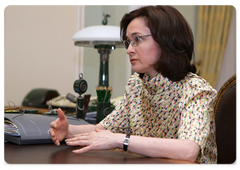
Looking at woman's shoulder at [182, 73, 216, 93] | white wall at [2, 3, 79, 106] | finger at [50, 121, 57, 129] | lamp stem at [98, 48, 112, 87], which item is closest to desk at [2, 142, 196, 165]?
finger at [50, 121, 57, 129]

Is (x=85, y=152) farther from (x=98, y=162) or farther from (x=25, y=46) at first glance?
(x=25, y=46)

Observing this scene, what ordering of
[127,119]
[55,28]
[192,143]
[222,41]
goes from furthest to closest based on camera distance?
1. [222,41]
2. [55,28]
3. [127,119]
4. [192,143]

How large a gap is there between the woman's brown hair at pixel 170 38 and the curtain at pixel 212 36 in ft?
10.8

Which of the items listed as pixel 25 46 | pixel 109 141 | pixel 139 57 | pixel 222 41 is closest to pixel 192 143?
pixel 109 141

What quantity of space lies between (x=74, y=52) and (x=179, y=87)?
308 centimetres

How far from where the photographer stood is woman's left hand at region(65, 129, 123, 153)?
1.15 m

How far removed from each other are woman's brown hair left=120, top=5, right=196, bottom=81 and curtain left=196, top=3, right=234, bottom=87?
3301mm

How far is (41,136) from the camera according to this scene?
1.30 m

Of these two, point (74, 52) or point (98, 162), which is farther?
point (74, 52)

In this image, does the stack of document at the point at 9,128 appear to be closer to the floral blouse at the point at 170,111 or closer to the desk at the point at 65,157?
the desk at the point at 65,157

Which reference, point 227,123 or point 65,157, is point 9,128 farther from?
point 227,123

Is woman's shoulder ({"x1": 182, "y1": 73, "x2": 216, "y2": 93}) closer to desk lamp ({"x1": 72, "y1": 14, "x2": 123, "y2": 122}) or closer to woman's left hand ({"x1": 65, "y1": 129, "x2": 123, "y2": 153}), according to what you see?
woman's left hand ({"x1": 65, "y1": 129, "x2": 123, "y2": 153})

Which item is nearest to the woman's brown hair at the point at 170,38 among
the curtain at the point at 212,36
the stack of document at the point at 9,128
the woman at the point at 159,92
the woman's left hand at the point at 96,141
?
the woman at the point at 159,92

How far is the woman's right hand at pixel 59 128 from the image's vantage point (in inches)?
52.1
